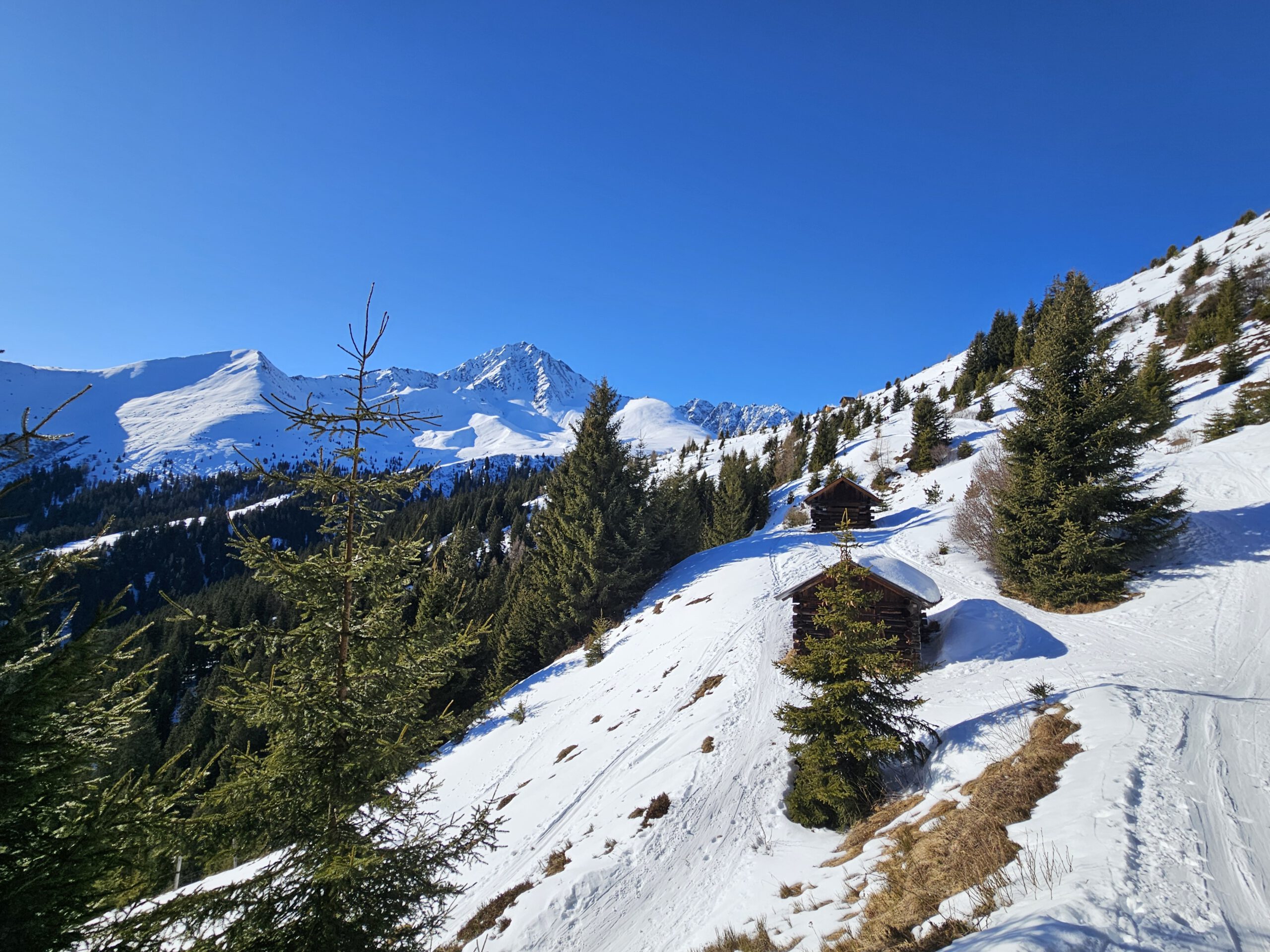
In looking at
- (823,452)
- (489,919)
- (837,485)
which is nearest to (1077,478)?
(837,485)

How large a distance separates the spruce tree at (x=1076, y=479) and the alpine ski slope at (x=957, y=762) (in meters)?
1.36

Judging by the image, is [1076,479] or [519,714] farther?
[519,714]

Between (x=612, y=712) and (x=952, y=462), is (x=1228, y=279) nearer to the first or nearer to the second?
(x=952, y=462)

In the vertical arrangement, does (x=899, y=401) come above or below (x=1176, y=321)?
below

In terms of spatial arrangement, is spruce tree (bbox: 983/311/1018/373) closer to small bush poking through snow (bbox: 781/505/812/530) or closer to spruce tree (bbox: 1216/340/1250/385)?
spruce tree (bbox: 1216/340/1250/385)

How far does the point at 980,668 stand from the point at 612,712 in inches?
528

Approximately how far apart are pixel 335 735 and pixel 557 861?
886 centimetres

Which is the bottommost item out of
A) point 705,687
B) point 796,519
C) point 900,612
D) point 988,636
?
point 705,687

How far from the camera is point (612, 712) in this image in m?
16.7

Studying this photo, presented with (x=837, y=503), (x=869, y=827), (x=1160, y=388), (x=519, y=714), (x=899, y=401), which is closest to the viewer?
(x=869, y=827)

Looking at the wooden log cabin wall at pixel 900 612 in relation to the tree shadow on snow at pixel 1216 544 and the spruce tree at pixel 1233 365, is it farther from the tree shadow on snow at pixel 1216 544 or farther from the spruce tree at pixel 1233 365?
the spruce tree at pixel 1233 365

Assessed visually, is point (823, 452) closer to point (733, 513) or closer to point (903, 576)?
point (733, 513)

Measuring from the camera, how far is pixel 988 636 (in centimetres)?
1506

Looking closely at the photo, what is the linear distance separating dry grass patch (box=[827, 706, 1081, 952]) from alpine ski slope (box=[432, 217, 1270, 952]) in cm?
33
